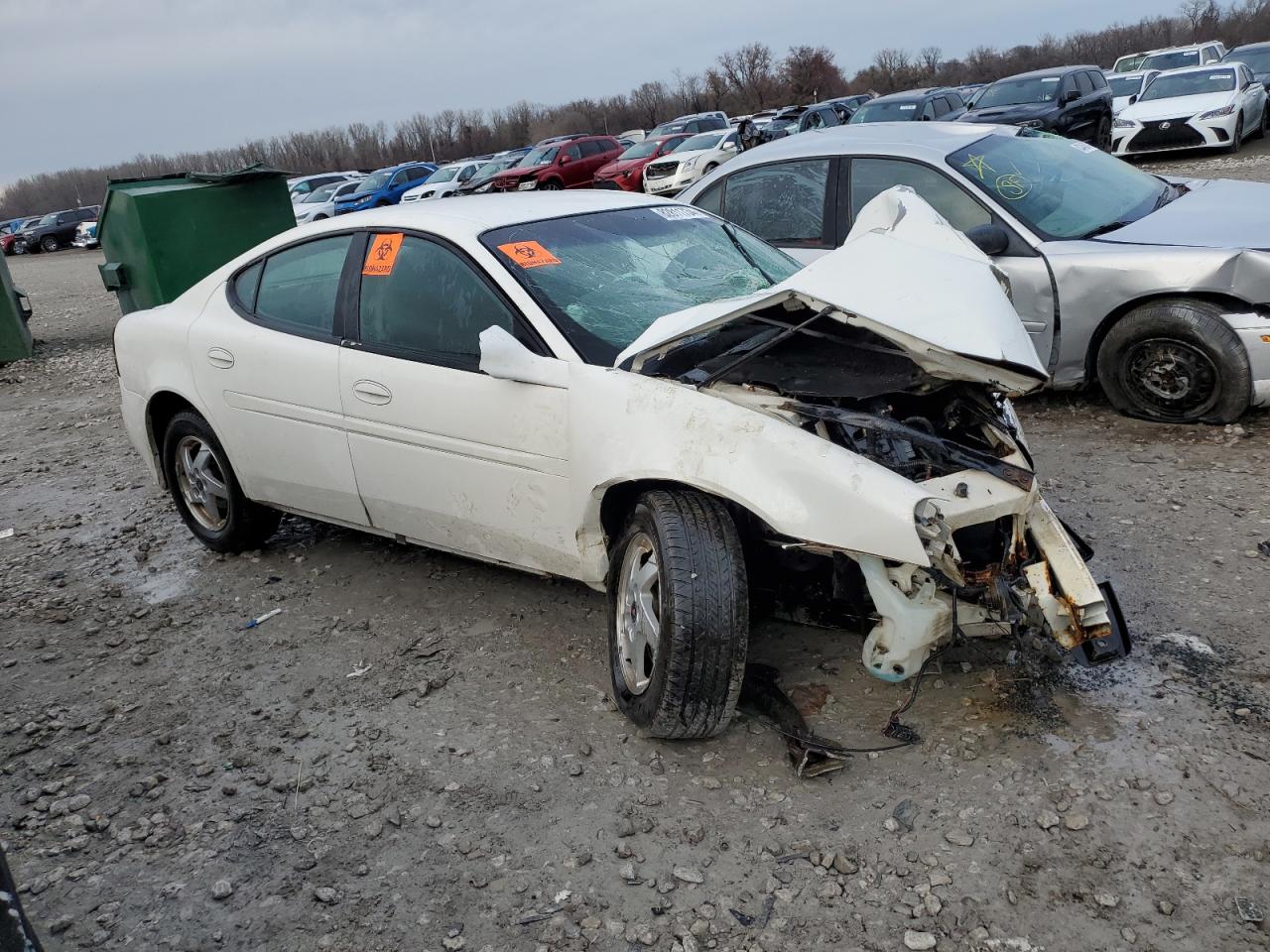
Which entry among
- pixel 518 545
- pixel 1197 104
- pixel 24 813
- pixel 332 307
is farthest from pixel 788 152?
pixel 1197 104

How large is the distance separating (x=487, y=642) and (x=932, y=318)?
6.55 ft

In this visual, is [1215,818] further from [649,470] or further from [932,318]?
[649,470]

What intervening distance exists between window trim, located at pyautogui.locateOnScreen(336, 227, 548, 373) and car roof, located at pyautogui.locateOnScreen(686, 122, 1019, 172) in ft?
10.1

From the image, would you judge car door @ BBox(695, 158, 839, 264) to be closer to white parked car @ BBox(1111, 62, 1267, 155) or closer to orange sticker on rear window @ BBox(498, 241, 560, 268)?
orange sticker on rear window @ BBox(498, 241, 560, 268)

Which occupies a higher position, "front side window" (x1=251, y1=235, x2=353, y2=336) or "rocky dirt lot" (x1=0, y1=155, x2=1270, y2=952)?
"front side window" (x1=251, y1=235, x2=353, y2=336)

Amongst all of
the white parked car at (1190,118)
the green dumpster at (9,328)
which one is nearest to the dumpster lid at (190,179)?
the green dumpster at (9,328)

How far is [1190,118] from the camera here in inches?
633

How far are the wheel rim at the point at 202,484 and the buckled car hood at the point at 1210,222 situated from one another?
4538 mm

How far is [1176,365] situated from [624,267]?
3009mm

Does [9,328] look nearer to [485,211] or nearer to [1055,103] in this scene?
[485,211]

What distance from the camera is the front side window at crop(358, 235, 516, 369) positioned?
371cm

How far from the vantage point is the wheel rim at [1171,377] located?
5.12m

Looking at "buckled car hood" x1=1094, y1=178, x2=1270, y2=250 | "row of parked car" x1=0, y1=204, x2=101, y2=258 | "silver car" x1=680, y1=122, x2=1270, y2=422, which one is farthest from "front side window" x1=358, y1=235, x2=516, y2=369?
"row of parked car" x1=0, y1=204, x2=101, y2=258

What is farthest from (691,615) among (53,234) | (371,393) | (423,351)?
(53,234)
